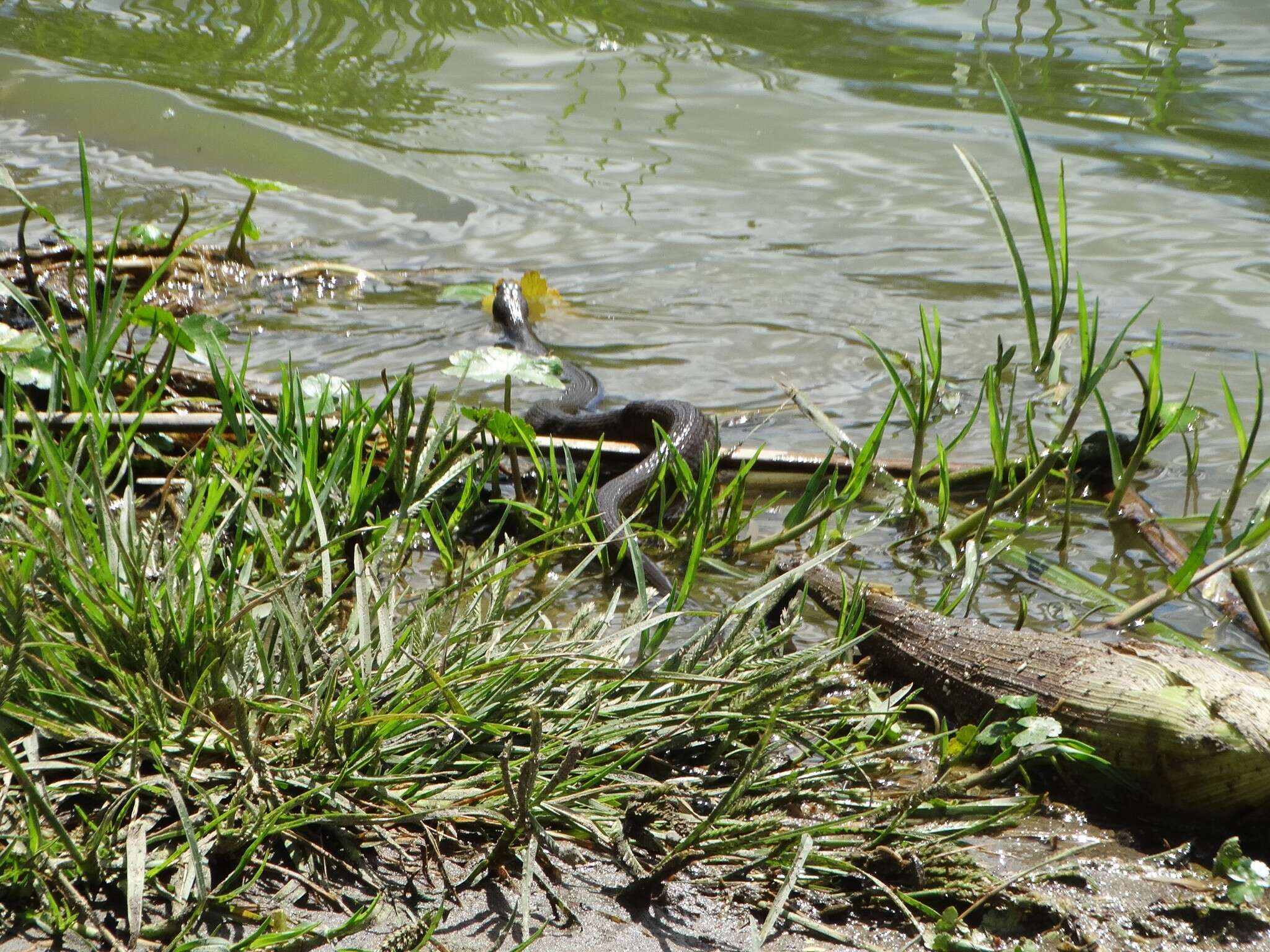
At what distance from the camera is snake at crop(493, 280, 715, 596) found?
12.4 feet

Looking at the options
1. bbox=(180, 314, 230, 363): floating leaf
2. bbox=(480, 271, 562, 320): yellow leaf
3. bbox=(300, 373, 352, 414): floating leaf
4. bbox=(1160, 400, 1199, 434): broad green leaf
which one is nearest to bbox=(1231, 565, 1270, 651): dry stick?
bbox=(1160, 400, 1199, 434): broad green leaf

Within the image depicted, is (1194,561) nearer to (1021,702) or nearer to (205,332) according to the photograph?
(1021,702)

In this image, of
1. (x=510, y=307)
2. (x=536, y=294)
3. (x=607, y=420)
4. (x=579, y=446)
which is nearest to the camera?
(x=579, y=446)

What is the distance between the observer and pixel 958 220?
7227 mm

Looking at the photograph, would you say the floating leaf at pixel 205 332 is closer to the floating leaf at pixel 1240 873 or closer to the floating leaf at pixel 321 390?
the floating leaf at pixel 321 390

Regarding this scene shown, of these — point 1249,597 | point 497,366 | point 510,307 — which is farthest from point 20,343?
point 510,307

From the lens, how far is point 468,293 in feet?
20.2

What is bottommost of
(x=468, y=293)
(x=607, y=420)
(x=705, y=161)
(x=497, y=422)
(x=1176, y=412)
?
(x=607, y=420)

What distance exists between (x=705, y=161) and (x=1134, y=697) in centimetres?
657

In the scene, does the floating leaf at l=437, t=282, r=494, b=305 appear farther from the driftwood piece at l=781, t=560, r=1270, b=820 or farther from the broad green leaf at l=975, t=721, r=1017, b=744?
the broad green leaf at l=975, t=721, r=1017, b=744

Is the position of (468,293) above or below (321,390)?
below

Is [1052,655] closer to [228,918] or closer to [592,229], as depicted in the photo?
[228,918]

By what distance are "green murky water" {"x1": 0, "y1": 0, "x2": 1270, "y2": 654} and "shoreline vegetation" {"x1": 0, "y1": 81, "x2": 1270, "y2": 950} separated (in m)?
1.20

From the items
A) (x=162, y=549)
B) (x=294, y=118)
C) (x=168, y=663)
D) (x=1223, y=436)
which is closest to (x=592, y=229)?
(x=294, y=118)
